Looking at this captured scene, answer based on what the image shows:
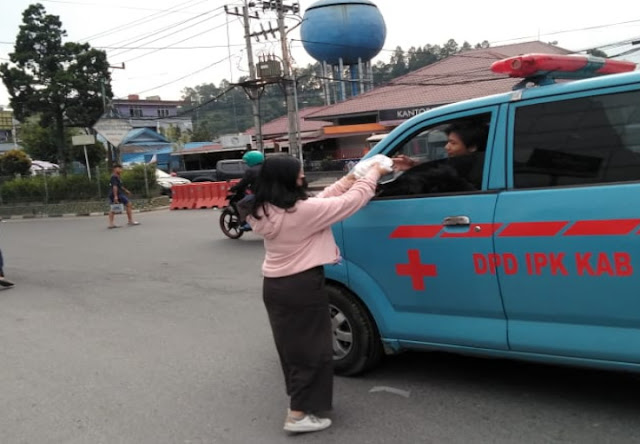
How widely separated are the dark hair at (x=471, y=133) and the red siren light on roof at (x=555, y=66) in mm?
339

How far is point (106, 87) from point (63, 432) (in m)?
24.9

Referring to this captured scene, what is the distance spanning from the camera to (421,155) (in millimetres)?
3693

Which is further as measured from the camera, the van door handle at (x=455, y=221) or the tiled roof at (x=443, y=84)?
the tiled roof at (x=443, y=84)

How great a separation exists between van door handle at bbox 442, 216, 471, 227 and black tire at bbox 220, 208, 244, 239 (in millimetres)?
8257

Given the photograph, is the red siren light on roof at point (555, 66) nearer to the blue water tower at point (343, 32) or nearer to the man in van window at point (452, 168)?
the man in van window at point (452, 168)

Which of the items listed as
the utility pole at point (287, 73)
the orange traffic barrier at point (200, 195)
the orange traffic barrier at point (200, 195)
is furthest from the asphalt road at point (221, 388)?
the utility pole at point (287, 73)

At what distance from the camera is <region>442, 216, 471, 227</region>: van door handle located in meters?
3.31

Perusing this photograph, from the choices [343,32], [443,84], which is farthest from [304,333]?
[343,32]

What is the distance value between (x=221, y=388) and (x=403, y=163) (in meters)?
2.02

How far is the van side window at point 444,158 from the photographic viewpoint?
11.2 feet

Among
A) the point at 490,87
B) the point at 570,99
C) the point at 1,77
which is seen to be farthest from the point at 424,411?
the point at 490,87

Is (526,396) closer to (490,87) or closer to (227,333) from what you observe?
(227,333)

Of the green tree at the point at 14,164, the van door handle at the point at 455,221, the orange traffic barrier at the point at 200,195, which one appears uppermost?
the green tree at the point at 14,164

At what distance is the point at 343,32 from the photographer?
39.5 meters
